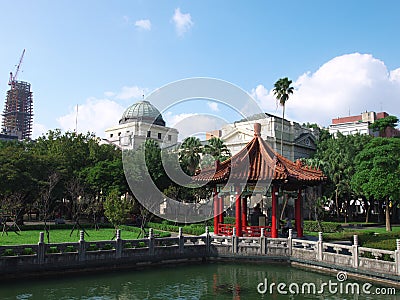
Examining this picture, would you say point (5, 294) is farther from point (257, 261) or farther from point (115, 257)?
point (257, 261)

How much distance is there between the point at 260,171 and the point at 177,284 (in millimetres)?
9520

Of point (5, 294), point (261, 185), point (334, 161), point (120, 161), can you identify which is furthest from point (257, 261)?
point (334, 161)

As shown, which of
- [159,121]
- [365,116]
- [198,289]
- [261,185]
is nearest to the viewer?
[198,289]

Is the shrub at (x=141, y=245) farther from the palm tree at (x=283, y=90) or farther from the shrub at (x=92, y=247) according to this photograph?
the palm tree at (x=283, y=90)

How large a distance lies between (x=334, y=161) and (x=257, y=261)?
36.1 metres

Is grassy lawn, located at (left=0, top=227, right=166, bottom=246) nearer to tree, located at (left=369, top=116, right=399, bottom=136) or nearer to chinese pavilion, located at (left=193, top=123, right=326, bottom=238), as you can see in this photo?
chinese pavilion, located at (left=193, top=123, right=326, bottom=238)

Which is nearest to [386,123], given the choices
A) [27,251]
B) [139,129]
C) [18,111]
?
[139,129]

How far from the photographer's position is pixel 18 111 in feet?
628

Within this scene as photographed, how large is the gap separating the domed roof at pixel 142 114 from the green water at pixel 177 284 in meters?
56.9

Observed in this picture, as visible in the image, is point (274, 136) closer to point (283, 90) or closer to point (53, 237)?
point (283, 90)

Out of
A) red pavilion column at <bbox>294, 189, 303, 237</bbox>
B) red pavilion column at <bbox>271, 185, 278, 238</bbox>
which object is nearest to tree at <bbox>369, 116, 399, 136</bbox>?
red pavilion column at <bbox>294, 189, 303, 237</bbox>

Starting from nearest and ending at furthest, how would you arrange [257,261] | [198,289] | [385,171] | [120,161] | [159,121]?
[198,289] < [257,261] < [385,171] < [120,161] < [159,121]

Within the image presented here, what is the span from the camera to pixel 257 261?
24062mm

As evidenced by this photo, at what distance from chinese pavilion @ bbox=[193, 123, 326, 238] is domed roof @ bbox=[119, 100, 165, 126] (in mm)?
51255
